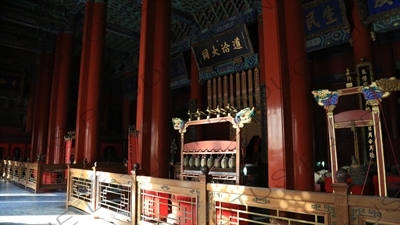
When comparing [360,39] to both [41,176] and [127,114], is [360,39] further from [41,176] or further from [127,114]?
[127,114]

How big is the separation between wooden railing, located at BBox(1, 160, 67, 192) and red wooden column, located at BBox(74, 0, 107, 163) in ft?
2.22

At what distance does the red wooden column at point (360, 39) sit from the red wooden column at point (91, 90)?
17.4 feet

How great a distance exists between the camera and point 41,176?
641 centimetres

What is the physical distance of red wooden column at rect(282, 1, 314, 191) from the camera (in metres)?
2.87

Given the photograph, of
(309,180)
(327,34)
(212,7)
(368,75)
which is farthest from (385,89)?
(212,7)

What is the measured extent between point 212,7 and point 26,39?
7539 millimetres

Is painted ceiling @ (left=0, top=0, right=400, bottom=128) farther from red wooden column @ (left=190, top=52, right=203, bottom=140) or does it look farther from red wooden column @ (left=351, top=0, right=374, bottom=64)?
red wooden column @ (left=190, top=52, right=203, bottom=140)

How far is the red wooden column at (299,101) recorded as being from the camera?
2.87 m

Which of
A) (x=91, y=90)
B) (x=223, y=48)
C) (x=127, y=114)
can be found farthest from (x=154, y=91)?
(x=127, y=114)

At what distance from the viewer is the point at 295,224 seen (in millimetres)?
2023

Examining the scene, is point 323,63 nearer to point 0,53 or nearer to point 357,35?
point 357,35

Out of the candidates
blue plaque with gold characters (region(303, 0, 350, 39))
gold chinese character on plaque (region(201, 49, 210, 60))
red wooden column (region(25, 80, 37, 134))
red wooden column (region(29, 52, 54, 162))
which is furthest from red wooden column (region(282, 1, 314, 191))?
red wooden column (region(25, 80, 37, 134))

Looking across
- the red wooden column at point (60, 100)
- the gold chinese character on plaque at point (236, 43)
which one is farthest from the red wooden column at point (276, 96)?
the red wooden column at point (60, 100)

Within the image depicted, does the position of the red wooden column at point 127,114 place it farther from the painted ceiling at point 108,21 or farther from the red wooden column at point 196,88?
the red wooden column at point 196,88
